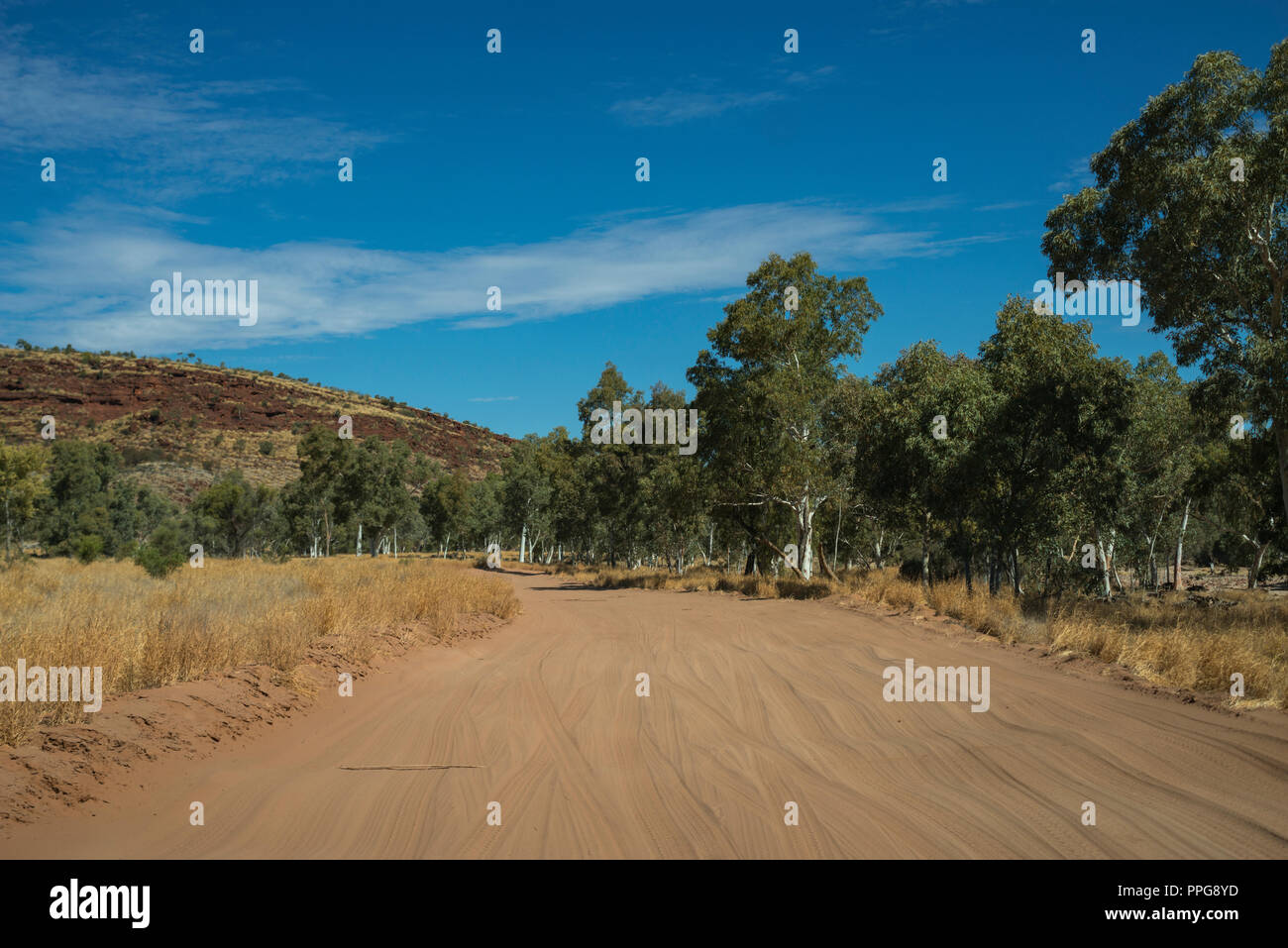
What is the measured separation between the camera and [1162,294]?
58.0 feet

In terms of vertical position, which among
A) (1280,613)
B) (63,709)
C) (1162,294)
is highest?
(1162,294)

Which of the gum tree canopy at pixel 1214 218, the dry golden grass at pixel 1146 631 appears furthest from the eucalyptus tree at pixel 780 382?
the gum tree canopy at pixel 1214 218

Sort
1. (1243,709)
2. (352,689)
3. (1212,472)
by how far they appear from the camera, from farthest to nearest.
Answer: (1212,472), (352,689), (1243,709)

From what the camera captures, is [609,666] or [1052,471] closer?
[609,666]

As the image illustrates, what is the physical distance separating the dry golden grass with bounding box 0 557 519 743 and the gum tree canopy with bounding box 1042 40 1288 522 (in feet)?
56.3

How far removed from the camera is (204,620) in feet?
35.0

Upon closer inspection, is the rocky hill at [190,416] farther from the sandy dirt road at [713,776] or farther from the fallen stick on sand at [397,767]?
the fallen stick on sand at [397,767]

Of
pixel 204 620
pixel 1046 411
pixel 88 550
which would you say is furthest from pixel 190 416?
pixel 1046 411

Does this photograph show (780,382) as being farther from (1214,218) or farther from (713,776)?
(713,776)

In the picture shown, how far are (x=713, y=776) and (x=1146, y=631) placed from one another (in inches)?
387

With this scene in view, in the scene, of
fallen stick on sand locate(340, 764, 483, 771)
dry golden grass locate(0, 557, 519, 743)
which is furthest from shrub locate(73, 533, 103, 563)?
fallen stick on sand locate(340, 764, 483, 771)
